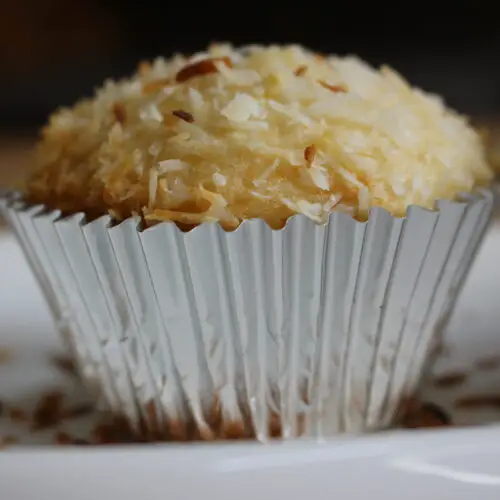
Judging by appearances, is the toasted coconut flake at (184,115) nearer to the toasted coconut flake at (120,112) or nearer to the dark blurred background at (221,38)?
the toasted coconut flake at (120,112)

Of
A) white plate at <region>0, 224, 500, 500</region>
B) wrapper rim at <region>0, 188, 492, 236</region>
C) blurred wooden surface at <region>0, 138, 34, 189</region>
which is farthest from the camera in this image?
blurred wooden surface at <region>0, 138, 34, 189</region>

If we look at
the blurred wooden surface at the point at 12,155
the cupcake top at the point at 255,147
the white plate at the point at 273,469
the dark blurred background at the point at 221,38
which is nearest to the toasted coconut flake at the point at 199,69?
the cupcake top at the point at 255,147

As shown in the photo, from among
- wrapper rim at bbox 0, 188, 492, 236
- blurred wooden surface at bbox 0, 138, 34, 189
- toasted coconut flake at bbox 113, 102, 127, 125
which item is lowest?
wrapper rim at bbox 0, 188, 492, 236

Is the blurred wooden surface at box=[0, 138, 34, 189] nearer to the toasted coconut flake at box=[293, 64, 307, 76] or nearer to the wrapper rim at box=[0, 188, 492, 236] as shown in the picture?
the wrapper rim at box=[0, 188, 492, 236]

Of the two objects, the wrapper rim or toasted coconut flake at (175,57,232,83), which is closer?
the wrapper rim

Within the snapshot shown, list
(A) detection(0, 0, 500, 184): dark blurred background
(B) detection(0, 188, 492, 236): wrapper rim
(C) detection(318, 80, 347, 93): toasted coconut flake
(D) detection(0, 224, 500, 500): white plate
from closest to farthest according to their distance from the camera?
(D) detection(0, 224, 500, 500): white plate, (B) detection(0, 188, 492, 236): wrapper rim, (C) detection(318, 80, 347, 93): toasted coconut flake, (A) detection(0, 0, 500, 184): dark blurred background

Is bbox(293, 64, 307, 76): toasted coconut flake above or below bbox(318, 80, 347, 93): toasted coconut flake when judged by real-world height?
above

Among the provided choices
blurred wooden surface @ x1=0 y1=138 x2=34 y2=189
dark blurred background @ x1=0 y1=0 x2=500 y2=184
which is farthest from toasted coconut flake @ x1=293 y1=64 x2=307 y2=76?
dark blurred background @ x1=0 y1=0 x2=500 y2=184

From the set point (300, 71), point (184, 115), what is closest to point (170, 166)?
point (184, 115)
